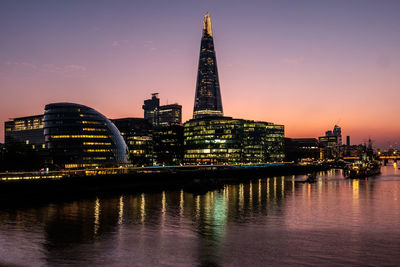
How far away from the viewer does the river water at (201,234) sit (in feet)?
106

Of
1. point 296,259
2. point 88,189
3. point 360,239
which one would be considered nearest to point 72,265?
point 296,259

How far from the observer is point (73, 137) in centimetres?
13500

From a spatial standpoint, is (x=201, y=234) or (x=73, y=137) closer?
(x=201, y=234)

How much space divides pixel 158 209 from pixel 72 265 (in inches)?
1295

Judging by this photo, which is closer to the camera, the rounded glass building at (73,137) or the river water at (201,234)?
the river water at (201,234)

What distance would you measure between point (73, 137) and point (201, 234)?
337 ft

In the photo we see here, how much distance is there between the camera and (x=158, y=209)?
62812 millimetres

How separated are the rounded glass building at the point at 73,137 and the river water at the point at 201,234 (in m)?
68.8

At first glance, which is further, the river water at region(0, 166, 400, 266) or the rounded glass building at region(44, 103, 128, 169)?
the rounded glass building at region(44, 103, 128, 169)

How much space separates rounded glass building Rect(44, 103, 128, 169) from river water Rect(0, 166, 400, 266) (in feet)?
226

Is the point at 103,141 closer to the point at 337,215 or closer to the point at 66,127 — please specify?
the point at 66,127

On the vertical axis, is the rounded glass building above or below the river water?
above

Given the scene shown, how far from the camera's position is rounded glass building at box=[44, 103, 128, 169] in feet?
441

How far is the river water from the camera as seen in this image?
106 feet
